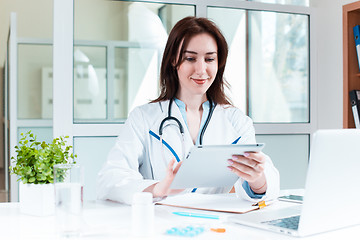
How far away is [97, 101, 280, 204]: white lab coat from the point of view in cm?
159

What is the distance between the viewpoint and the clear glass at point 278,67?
304cm

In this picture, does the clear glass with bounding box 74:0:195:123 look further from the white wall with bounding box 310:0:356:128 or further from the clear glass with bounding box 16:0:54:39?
→ the clear glass with bounding box 16:0:54:39

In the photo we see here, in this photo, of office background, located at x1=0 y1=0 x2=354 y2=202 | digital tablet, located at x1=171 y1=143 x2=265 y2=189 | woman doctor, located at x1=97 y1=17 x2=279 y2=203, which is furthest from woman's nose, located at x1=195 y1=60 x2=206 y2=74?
office background, located at x1=0 y1=0 x2=354 y2=202

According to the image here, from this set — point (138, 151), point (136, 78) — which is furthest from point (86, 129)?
point (138, 151)

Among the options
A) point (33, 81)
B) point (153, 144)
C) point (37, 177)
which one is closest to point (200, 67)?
point (153, 144)

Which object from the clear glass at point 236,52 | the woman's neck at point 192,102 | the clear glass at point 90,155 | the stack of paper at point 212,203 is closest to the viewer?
the stack of paper at point 212,203

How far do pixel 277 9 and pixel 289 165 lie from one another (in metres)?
1.05

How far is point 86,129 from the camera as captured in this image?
2604mm

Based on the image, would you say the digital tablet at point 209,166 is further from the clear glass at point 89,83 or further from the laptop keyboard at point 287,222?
the clear glass at point 89,83

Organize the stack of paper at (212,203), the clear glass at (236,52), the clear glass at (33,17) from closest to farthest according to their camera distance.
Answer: the stack of paper at (212,203) < the clear glass at (236,52) < the clear glass at (33,17)

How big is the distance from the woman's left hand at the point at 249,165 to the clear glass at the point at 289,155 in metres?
1.56

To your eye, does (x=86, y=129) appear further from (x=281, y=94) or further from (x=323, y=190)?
(x=323, y=190)

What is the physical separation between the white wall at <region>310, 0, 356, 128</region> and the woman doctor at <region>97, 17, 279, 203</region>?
126 cm

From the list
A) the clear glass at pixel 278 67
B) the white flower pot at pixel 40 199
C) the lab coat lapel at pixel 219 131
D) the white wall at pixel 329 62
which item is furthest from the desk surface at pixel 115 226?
A: the white wall at pixel 329 62
